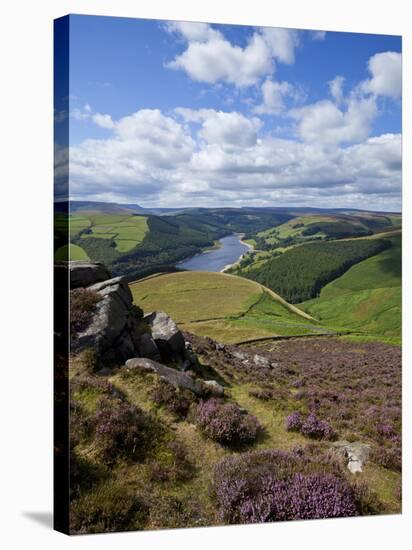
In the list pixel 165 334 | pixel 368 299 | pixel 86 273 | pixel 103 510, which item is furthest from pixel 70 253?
pixel 368 299

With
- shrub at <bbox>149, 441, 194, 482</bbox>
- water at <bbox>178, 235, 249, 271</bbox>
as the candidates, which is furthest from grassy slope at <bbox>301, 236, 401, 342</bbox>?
shrub at <bbox>149, 441, 194, 482</bbox>

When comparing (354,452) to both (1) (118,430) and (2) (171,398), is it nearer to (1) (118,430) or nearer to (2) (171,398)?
(2) (171,398)

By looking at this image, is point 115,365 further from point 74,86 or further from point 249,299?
point 74,86

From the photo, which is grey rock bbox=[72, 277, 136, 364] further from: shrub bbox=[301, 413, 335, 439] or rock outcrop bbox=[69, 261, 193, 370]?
shrub bbox=[301, 413, 335, 439]

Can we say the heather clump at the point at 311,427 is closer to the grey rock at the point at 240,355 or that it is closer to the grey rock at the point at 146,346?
the grey rock at the point at 240,355

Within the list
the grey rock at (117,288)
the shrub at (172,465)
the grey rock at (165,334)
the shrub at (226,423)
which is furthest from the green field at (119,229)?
the shrub at (172,465)

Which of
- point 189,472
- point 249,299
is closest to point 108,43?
point 249,299
